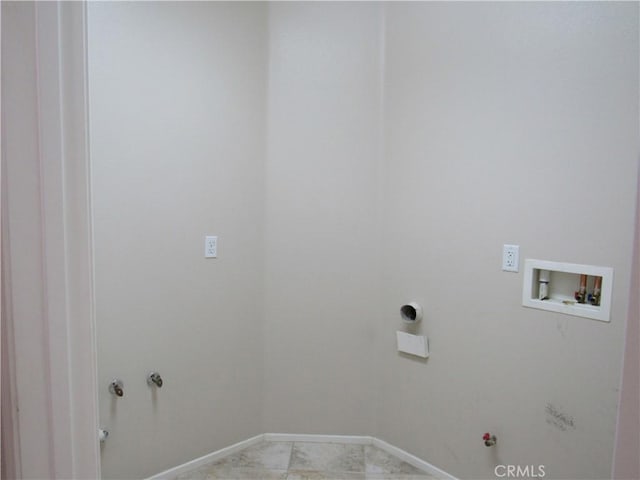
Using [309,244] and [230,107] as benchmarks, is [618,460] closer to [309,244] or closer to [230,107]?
[309,244]

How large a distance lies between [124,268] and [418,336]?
1.49 meters

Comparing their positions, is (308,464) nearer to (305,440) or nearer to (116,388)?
(305,440)

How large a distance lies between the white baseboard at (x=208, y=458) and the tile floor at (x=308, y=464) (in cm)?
2

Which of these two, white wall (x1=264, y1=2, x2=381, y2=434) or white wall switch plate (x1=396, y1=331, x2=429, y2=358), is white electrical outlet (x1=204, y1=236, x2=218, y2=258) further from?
white wall switch plate (x1=396, y1=331, x2=429, y2=358)

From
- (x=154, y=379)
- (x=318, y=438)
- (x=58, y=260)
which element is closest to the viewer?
(x=58, y=260)

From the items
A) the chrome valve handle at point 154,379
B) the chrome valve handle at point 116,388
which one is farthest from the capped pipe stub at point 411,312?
the chrome valve handle at point 116,388

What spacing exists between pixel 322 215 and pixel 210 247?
2.09ft

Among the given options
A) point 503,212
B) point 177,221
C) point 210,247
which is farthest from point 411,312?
point 177,221

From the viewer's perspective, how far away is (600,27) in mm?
1505

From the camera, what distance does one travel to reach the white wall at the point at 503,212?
4.99 ft

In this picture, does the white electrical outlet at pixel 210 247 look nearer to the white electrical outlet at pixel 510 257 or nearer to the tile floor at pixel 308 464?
the tile floor at pixel 308 464

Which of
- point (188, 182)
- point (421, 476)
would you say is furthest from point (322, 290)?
point (421, 476)

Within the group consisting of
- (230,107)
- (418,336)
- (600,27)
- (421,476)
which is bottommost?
(421,476)

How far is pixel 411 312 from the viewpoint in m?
2.07
